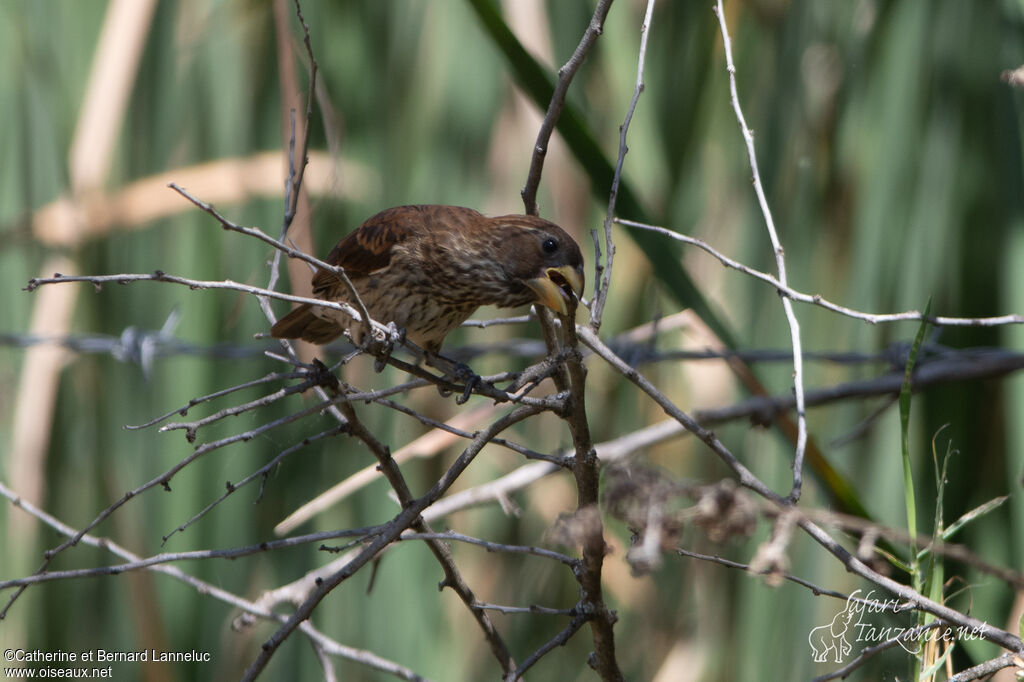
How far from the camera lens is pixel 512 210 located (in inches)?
98.7

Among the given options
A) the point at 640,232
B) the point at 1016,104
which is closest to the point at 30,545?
the point at 640,232

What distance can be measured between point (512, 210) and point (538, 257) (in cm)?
75

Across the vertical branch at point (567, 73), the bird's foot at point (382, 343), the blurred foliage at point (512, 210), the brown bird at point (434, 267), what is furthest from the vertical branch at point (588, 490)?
the blurred foliage at point (512, 210)

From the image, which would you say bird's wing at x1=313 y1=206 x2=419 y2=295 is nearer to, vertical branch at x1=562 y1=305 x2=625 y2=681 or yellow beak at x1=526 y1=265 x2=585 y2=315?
yellow beak at x1=526 y1=265 x2=585 y2=315

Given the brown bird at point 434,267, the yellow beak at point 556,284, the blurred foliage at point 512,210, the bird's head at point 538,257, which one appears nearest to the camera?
the yellow beak at point 556,284

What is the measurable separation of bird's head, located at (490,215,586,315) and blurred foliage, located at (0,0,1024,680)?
2.04 feet

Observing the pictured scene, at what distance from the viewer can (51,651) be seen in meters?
2.63

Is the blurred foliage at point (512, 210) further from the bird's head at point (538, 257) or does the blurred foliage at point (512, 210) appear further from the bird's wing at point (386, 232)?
the bird's head at point (538, 257)

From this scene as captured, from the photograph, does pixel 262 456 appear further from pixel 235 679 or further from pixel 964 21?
pixel 964 21

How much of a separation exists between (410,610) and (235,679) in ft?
1.83

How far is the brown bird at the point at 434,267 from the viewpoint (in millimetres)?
1810

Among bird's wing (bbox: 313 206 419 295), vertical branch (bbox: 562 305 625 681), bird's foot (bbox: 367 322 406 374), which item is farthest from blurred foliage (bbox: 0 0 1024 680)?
vertical branch (bbox: 562 305 625 681)

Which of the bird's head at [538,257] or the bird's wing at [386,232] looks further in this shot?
the bird's wing at [386,232]

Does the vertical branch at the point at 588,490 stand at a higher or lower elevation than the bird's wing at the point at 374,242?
lower
